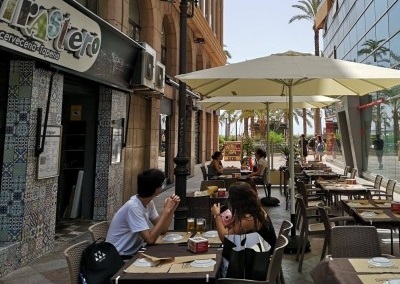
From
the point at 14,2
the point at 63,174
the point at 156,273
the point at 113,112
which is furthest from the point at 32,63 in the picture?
the point at 156,273

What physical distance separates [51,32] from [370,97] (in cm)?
1503

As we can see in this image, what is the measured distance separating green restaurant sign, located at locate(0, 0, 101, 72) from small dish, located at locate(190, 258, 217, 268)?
3.71m

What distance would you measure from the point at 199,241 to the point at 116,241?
3.05 ft

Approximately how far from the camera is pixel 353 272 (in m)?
2.72

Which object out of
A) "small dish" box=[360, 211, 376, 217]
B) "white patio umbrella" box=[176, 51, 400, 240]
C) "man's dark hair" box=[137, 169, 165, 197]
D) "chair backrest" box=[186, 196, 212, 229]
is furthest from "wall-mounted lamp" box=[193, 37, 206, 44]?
"man's dark hair" box=[137, 169, 165, 197]

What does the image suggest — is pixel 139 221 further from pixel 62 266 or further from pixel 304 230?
pixel 304 230

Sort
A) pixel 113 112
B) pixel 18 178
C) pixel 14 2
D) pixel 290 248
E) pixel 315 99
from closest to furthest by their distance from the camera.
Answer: pixel 14 2
pixel 18 178
pixel 290 248
pixel 113 112
pixel 315 99

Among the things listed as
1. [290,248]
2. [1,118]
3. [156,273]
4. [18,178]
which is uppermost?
[1,118]

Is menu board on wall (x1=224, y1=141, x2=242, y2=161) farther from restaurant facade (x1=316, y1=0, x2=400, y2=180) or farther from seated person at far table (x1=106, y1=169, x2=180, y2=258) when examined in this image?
seated person at far table (x1=106, y1=169, x2=180, y2=258)

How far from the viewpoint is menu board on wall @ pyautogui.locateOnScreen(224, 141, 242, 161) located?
2830 centimetres

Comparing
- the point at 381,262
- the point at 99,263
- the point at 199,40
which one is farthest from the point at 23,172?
the point at 199,40

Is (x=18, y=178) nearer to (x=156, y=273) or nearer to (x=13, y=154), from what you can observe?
(x=13, y=154)

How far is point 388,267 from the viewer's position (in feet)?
9.12

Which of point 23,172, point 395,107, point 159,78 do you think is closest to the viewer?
point 23,172
